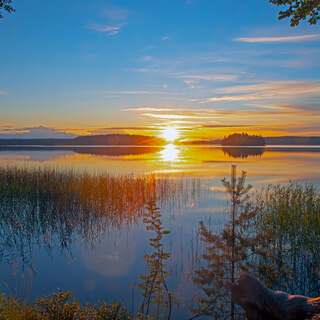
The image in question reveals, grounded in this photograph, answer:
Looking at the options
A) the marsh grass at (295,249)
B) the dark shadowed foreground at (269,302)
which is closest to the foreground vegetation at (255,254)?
the marsh grass at (295,249)

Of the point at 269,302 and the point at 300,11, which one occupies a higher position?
the point at 300,11

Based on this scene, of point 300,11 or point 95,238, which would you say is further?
point 95,238

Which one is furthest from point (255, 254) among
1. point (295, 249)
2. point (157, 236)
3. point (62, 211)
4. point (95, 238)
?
point (62, 211)

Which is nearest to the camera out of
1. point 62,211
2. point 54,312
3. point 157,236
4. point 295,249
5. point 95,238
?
point 54,312

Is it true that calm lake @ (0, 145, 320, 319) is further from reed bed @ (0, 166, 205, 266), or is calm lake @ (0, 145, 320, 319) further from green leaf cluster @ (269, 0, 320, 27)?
green leaf cluster @ (269, 0, 320, 27)

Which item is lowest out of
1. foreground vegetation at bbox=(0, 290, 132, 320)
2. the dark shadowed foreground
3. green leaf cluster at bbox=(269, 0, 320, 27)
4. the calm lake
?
the calm lake

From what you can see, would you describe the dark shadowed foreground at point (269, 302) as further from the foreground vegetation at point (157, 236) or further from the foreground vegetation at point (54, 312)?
the foreground vegetation at point (54, 312)

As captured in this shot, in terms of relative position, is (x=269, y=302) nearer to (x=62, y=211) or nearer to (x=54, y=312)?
(x=54, y=312)

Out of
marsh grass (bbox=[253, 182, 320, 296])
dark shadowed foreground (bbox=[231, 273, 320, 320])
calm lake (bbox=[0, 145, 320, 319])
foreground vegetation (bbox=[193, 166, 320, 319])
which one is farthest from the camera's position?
calm lake (bbox=[0, 145, 320, 319])

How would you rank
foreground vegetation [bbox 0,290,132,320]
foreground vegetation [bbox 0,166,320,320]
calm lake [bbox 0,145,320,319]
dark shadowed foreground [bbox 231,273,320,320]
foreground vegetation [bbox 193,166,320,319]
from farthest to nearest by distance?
calm lake [bbox 0,145,320,319]
foreground vegetation [bbox 193,166,320,319]
foreground vegetation [bbox 0,166,320,320]
foreground vegetation [bbox 0,290,132,320]
dark shadowed foreground [bbox 231,273,320,320]

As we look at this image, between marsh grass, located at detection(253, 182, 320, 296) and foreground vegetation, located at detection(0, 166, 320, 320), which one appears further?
marsh grass, located at detection(253, 182, 320, 296)

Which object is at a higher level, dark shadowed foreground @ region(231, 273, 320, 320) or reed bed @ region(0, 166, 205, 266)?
dark shadowed foreground @ region(231, 273, 320, 320)

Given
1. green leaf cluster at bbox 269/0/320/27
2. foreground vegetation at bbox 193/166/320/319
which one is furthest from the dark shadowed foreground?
green leaf cluster at bbox 269/0/320/27

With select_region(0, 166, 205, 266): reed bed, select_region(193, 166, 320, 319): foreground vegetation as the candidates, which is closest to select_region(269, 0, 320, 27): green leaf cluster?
select_region(193, 166, 320, 319): foreground vegetation
